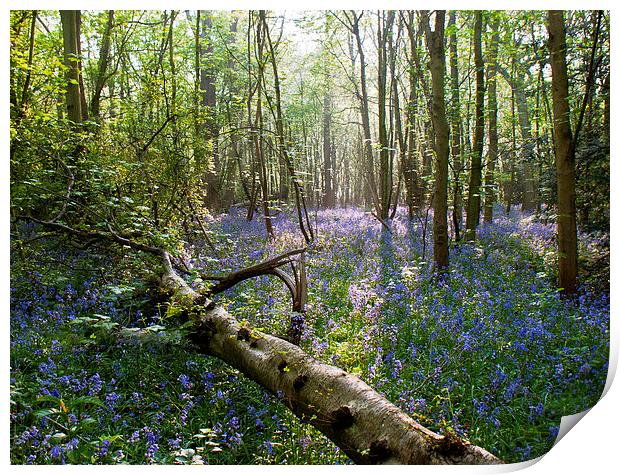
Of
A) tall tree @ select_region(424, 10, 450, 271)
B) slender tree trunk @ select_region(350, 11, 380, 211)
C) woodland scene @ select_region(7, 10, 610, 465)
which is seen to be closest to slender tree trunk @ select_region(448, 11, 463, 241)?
woodland scene @ select_region(7, 10, 610, 465)

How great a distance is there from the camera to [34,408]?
2.76 meters

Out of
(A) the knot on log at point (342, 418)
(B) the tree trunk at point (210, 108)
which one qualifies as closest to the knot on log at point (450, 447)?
(A) the knot on log at point (342, 418)

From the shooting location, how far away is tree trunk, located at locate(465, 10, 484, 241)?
19.5 feet

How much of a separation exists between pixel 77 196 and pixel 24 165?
0.62 metres

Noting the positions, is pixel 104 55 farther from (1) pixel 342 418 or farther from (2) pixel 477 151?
(1) pixel 342 418

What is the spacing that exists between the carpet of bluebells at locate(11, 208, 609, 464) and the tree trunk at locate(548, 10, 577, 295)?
184 mm

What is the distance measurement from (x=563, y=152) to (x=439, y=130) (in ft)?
4.69

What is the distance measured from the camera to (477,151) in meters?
6.32

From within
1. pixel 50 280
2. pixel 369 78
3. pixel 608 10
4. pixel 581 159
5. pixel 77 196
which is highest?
pixel 369 78

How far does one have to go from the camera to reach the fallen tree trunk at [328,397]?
2205 millimetres

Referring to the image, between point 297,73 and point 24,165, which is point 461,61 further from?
point 24,165

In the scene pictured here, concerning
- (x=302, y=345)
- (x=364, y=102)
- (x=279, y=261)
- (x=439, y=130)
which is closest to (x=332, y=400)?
(x=302, y=345)

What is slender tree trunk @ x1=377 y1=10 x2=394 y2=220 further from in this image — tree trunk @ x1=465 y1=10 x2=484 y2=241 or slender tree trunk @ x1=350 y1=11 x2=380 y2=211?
tree trunk @ x1=465 y1=10 x2=484 y2=241
